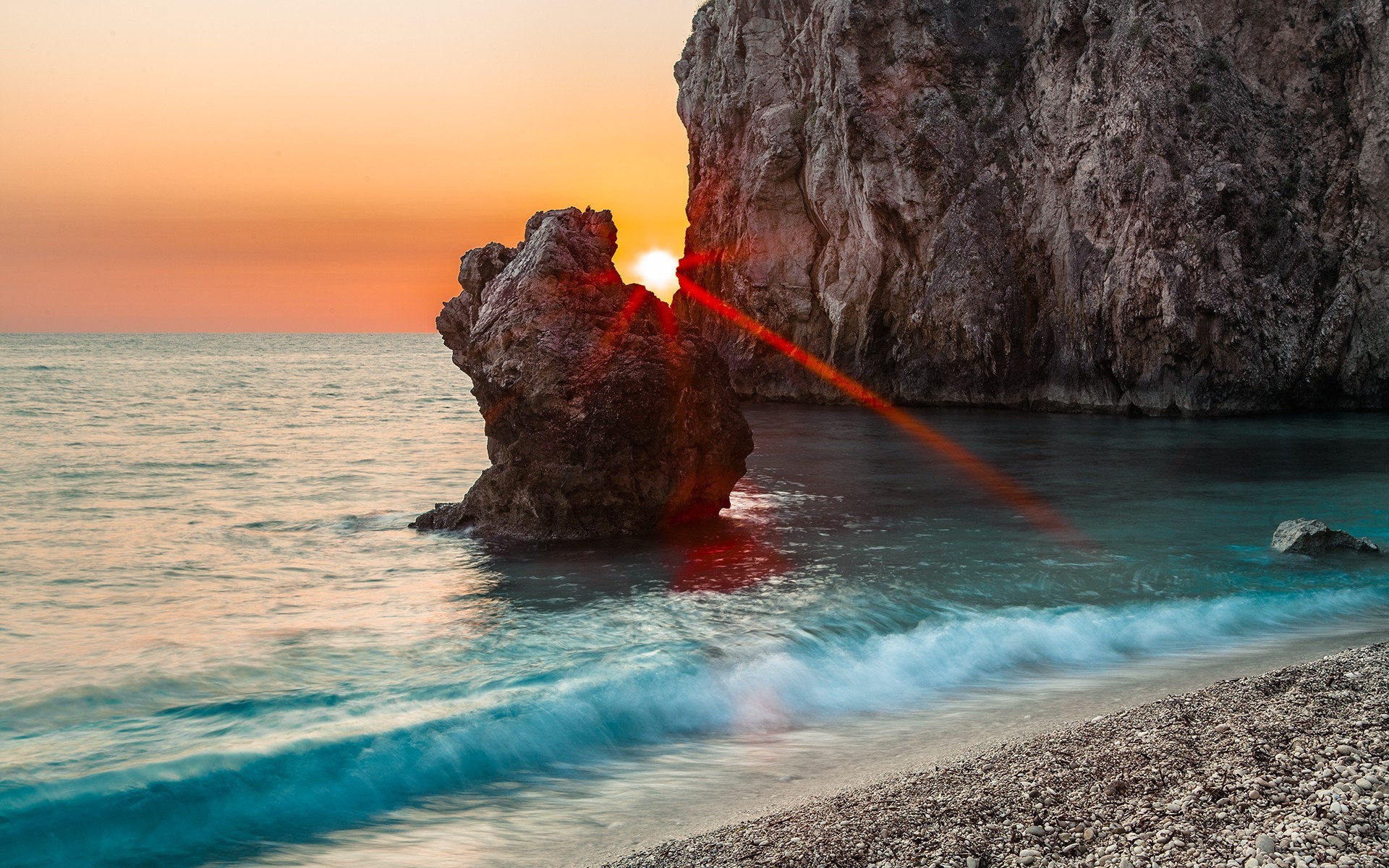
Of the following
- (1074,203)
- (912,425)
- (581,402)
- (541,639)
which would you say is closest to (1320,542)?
(581,402)

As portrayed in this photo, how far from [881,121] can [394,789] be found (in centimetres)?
3528

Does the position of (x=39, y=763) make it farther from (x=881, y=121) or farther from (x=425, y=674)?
(x=881, y=121)

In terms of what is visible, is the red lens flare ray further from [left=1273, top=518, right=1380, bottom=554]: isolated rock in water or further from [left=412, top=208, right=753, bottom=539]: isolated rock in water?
[left=412, top=208, right=753, bottom=539]: isolated rock in water

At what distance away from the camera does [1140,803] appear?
4691 millimetres

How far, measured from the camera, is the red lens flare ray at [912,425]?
599 inches

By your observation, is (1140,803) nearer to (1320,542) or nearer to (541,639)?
(541,639)

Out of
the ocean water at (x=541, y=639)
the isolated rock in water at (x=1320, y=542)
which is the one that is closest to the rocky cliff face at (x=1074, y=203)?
the ocean water at (x=541, y=639)

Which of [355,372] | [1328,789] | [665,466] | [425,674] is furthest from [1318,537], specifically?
[355,372]

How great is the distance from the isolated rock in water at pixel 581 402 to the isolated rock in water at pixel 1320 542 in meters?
7.08

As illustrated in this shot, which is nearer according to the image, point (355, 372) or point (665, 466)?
point (665, 466)

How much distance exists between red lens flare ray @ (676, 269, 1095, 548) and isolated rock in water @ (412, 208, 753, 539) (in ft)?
15.7

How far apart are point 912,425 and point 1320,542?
1901 cm

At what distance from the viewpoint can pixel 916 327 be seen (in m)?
38.1

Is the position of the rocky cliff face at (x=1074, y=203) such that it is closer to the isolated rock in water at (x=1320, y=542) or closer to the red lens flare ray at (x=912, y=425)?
the red lens flare ray at (x=912, y=425)
